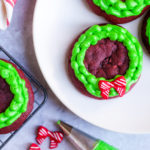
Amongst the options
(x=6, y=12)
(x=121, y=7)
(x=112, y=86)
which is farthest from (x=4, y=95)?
(x=121, y=7)

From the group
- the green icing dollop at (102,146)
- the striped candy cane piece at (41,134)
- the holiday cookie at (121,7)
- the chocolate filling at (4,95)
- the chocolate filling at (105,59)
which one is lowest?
the green icing dollop at (102,146)

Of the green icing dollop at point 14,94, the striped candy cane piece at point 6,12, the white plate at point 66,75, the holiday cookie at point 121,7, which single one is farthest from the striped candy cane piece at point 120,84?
the striped candy cane piece at point 6,12

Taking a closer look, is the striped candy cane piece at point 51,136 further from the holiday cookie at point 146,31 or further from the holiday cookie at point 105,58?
the holiday cookie at point 146,31

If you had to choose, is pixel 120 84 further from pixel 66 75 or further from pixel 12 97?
pixel 12 97

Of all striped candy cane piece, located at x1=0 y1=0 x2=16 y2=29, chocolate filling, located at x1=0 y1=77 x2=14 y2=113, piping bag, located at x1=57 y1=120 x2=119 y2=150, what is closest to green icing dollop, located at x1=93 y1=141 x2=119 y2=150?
piping bag, located at x1=57 y1=120 x2=119 y2=150

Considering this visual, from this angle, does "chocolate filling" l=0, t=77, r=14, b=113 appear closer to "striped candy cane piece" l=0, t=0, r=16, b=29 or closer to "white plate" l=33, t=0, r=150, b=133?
"white plate" l=33, t=0, r=150, b=133

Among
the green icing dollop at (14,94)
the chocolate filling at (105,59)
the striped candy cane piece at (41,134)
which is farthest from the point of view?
the striped candy cane piece at (41,134)

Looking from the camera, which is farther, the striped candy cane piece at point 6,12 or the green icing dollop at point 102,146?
the green icing dollop at point 102,146
